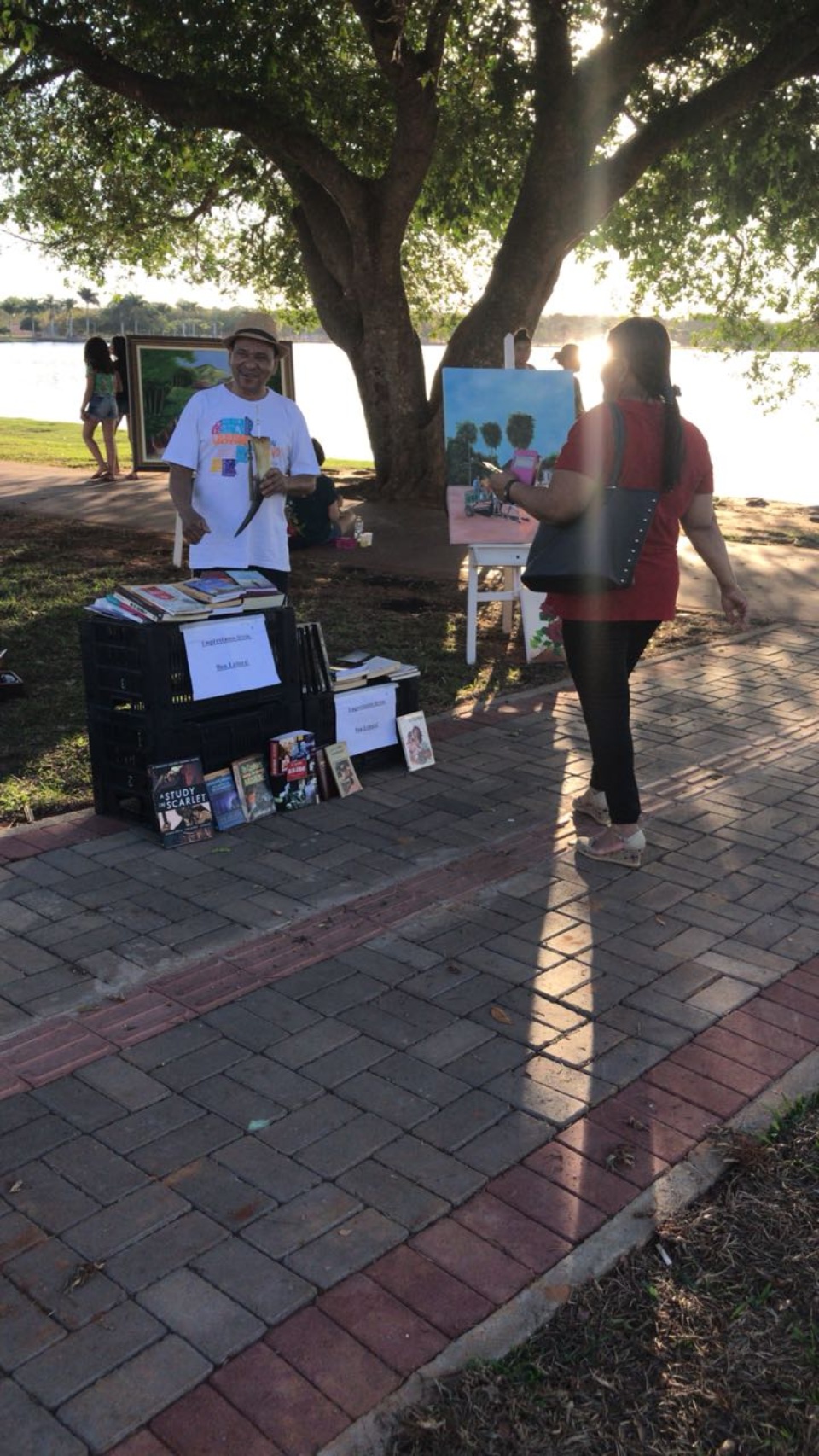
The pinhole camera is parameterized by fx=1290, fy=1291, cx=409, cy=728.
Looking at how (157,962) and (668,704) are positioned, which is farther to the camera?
(668,704)

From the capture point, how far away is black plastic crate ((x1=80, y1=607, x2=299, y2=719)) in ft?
17.0

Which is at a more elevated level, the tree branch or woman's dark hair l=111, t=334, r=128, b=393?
the tree branch

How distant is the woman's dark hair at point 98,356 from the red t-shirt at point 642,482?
12.6 m

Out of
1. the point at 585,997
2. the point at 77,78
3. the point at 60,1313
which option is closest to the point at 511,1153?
the point at 585,997

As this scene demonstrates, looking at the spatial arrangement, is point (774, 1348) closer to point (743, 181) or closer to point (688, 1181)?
point (688, 1181)

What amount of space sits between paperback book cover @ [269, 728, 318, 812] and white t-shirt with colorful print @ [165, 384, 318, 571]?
2.94ft

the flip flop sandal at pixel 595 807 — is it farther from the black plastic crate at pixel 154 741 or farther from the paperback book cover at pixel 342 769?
the black plastic crate at pixel 154 741

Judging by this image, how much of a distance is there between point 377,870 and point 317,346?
132688 mm

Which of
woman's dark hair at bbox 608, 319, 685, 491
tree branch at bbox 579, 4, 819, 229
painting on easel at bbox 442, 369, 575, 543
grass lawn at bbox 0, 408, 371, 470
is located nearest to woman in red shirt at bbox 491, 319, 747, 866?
woman's dark hair at bbox 608, 319, 685, 491

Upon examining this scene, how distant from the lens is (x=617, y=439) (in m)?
4.62

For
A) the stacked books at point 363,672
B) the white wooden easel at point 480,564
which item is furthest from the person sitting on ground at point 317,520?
the stacked books at point 363,672

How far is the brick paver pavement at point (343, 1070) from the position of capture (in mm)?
2689

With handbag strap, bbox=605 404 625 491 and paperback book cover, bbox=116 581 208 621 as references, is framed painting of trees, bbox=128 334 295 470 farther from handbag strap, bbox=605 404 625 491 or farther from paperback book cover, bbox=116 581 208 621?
handbag strap, bbox=605 404 625 491

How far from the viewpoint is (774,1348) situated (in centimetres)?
272
